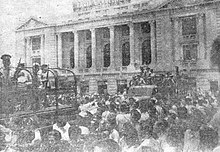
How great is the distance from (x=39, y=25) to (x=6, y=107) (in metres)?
21.3

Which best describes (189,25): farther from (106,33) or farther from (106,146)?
(106,146)

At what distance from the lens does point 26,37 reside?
1021 inches

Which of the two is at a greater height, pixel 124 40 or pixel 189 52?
pixel 124 40

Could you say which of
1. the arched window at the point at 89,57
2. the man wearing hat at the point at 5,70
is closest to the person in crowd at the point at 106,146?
the man wearing hat at the point at 5,70

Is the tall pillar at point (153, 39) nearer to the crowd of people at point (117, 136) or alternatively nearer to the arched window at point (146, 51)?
the arched window at point (146, 51)

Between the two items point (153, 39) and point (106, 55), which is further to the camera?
point (106, 55)

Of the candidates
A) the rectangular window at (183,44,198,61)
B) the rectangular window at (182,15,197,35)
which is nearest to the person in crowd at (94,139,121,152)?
the rectangular window at (183,44,198,61)

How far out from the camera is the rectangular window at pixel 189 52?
2075cm

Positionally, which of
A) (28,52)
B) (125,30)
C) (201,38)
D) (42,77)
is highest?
(125,30)

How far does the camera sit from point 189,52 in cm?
2109

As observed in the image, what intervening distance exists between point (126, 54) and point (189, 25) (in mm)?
5782

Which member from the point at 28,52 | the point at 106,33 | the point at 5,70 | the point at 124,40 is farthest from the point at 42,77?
the point at 28,52

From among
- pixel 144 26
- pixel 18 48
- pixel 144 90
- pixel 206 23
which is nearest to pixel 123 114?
pixel 144 90

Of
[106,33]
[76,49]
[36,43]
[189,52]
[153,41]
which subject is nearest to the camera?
[189,52]
